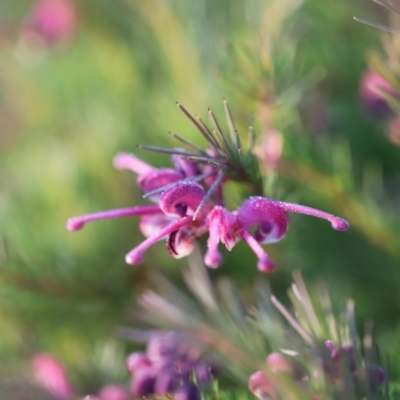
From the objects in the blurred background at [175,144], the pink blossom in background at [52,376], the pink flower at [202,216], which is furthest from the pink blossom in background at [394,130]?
the pink blossom in background at [52,376]

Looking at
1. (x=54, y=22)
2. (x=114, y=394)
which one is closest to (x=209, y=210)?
(x=114, y=394)

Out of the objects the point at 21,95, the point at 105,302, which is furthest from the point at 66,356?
the point at 21,95

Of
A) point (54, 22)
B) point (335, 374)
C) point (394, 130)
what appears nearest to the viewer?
point (335, 374)

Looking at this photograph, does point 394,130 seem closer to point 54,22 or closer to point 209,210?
point 209,210

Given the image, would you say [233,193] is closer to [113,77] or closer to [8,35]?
[113,77]

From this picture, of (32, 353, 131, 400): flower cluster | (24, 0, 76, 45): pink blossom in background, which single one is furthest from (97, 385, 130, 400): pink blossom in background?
(24, 0, 76, 45): pink blossom in background

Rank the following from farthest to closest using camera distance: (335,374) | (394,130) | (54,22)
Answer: (54,22)
(394,130)
(335,374)
